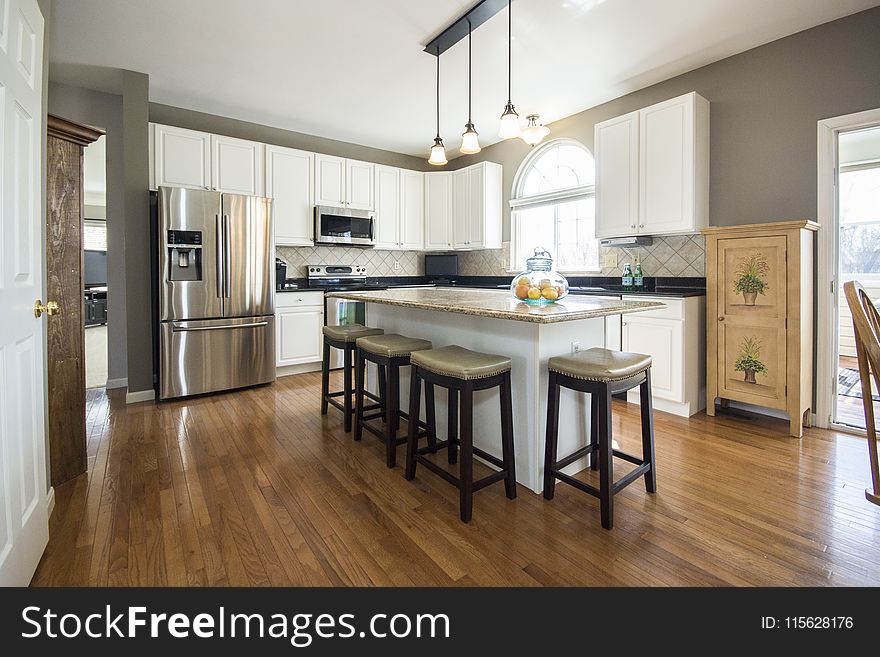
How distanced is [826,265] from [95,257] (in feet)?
42.9

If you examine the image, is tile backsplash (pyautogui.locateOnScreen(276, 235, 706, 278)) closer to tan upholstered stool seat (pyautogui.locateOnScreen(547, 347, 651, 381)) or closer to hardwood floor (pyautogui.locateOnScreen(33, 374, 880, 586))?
hardwood floor (pyautogui.locateOnScreen(33, 374, 880, 586))

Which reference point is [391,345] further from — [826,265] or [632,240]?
[826,265]

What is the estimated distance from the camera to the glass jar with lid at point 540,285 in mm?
2264

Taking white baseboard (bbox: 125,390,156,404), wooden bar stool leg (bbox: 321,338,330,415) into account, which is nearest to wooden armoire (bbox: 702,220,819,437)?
wooden bar stool leg (bbox: 321,338,330,415)

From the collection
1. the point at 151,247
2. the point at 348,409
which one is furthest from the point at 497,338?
Answer: the point at 151,247

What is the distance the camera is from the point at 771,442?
2.76 metres

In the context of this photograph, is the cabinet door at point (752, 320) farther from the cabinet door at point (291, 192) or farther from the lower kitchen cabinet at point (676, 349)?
the cabinet door at point (291, 192)

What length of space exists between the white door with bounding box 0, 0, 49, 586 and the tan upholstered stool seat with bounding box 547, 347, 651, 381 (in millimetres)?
1904

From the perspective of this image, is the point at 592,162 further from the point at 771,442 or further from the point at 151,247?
the point at 151,247

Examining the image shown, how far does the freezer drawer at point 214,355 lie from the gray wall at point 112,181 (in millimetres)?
894

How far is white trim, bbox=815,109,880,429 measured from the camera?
2.94 m

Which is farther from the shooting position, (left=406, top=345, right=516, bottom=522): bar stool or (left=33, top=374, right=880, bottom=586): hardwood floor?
(left=406, top=345, right=516, bottom=522): bar stool

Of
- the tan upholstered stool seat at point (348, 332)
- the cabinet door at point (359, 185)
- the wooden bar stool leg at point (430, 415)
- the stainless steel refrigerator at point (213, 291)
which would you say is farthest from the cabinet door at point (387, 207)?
the wooden bar stool leg at point (430, 415)

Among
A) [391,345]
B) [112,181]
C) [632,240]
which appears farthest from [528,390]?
[112,181]
